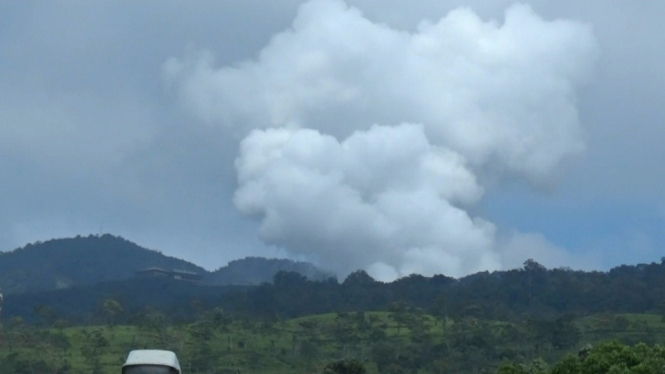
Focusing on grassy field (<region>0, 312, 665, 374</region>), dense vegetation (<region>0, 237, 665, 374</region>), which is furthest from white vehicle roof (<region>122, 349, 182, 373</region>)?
grassy field (<region>0, 312, 665, 374</region>)

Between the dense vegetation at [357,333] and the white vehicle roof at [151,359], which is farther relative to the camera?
the dense vegetation at [357,333]

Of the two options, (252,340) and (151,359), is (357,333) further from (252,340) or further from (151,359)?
(151,359)

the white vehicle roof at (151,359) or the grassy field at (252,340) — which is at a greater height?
the grassy field at (252,340)

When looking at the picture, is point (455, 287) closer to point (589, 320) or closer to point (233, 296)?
point (233, 296)

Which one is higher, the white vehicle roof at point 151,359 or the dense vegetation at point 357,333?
the dense vegetation at point 357,333

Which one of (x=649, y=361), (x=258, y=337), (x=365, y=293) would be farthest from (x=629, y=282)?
(x=649, y=361)

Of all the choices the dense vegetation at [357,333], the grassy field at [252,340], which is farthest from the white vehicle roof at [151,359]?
the grassy field at [252,340]

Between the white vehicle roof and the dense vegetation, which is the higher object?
the dense vegetation

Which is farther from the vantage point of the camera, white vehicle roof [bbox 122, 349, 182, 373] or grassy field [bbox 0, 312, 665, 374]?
grassy field [bbox 0, 312, 665, 374]

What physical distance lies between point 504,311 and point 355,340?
86.0 ft

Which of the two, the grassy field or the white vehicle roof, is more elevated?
the grassy field

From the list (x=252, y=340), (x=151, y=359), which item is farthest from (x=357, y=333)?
(x=151, y=359)

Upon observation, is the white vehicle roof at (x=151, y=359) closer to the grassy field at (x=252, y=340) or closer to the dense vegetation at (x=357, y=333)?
the dense vegetation at (x=357, y=333)

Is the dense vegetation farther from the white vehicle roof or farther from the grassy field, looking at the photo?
the white vehicle roof
